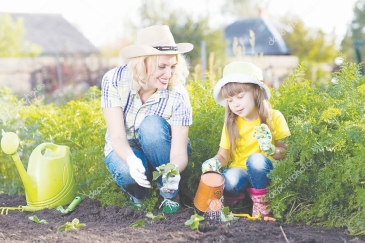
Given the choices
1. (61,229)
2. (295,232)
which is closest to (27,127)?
(61,229)

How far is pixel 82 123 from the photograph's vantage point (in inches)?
159

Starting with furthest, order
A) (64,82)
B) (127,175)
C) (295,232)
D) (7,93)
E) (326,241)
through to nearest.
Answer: (64,82), (7,93), (127,175), (295,232), (326,241)

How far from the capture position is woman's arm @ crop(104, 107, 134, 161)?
3.10m

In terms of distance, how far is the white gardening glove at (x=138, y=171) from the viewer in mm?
2959

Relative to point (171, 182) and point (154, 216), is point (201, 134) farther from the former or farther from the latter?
point (154, 216)

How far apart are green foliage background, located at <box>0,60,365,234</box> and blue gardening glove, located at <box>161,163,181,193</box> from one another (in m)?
0.22

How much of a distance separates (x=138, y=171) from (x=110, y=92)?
21.7 inches

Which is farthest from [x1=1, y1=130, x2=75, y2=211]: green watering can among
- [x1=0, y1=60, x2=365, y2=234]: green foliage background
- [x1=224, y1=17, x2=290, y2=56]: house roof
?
[x1=224, y1=17, x2=290, y2=56]: house roof

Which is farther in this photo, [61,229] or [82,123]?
[82,123]

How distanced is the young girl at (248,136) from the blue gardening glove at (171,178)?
0.53ft

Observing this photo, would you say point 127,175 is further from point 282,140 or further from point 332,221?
point 332,221

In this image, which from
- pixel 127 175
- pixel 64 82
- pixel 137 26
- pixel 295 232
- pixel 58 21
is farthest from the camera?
pixel 58 21

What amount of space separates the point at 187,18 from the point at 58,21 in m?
18.7

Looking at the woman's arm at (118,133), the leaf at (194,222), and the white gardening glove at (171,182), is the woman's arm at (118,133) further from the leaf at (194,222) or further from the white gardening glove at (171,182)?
the leaf at (194,222)
